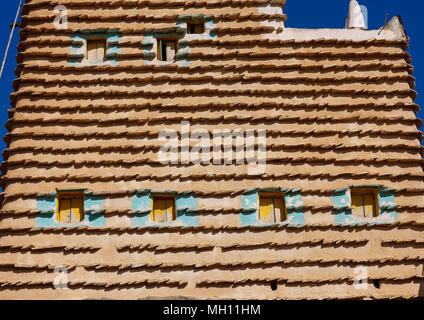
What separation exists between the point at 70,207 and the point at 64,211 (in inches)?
5.6

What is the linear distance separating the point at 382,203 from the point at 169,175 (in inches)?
172

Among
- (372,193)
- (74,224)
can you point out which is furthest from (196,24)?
(372,193)

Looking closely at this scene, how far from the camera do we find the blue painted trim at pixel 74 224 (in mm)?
13305

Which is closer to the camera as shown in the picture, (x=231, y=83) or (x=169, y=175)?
(x=169, y=175)

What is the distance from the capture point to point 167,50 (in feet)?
49.4

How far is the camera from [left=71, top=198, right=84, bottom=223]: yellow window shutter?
13.5m

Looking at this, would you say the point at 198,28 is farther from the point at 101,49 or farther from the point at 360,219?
the point at 360,219

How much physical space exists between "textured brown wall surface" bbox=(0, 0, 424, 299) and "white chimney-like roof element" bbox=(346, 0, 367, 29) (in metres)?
0.96

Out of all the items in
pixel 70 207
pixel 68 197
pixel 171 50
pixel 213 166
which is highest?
pixel 171 50

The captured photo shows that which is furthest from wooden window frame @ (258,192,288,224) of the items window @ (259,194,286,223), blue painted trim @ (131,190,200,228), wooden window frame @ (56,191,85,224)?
wooden window frame @ (56,191,85,224)

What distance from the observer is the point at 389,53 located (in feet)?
49.5

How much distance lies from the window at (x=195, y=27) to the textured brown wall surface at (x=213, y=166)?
31 cm

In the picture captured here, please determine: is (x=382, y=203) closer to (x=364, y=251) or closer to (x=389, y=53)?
(x=364, y=251)
